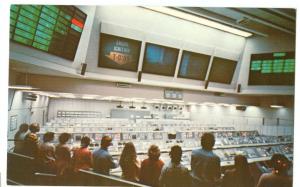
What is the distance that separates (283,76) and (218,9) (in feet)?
4.17

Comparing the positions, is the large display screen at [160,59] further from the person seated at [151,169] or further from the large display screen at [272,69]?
the large display screen at [272,69]

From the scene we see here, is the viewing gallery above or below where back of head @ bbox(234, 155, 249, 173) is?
above

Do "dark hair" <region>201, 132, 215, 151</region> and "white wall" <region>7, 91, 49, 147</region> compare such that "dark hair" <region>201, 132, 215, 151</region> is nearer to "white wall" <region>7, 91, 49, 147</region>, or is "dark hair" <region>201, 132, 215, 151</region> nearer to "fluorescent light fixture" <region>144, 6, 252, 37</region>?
"fluorescent light fixture" <region>144, 6, 252, 37</region>

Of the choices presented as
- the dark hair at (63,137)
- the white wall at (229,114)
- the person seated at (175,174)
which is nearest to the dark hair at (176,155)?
the person seated at (175,174)

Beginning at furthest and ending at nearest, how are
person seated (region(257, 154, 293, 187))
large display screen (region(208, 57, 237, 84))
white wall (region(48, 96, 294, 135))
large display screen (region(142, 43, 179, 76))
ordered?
large display screen (region(208, 57, 237, 84)), large display screen (region(142, 43, 179, 76)), white wall (region(48, 96, 294, 135)), person seated (region(257, 154, 293, 187))

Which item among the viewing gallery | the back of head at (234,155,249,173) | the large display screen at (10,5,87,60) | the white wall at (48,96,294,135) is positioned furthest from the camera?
the white wall at (48,96,294,135)

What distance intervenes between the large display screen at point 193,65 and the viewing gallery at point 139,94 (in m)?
0.02

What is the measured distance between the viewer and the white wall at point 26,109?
147 inches

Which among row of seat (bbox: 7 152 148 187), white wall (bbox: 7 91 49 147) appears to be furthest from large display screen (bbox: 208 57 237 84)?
white wall (bbox: 7 91 49 147)

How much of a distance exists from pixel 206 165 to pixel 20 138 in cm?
235

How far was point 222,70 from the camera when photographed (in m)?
4.80

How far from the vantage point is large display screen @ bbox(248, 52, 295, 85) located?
374 centimetres

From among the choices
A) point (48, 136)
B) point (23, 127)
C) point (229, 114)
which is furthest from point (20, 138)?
point (229, 114)

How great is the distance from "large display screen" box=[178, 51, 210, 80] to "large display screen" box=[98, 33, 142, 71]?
0.76 metres
